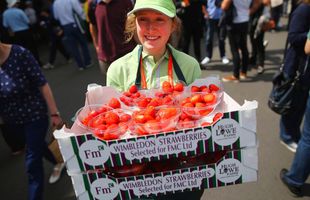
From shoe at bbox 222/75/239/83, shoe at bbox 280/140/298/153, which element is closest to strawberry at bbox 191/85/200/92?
shoe at bbox 280/140/298/153

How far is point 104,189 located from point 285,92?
92.5 inches

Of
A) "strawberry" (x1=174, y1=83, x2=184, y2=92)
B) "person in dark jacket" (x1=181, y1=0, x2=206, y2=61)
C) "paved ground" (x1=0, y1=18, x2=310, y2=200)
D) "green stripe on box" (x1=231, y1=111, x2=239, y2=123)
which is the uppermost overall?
"strawberry" (x1=174, y1=83, x2=184, y2=92)

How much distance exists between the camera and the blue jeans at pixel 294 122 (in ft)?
9.86

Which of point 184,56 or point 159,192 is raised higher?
point 184,56

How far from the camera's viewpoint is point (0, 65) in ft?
7.71

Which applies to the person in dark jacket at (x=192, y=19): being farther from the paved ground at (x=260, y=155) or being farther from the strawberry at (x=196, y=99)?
the strawberry at (x=196, y=99)

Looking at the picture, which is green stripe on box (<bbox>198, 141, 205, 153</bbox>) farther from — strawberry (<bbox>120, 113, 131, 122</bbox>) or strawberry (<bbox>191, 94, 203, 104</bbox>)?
strawberry (<bbox>120, 113, 131, 122</bbox>)

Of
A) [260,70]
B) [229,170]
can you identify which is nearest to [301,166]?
[229,170]

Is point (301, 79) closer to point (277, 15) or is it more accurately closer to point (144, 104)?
point (144, 104)

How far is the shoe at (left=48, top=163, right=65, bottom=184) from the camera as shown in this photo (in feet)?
11.1

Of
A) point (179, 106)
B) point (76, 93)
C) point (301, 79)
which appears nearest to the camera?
point (179, 106)

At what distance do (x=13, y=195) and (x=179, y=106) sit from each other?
277 centimetres

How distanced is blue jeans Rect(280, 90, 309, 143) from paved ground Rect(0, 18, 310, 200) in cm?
16

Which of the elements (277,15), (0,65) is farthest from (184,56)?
(277,15)
